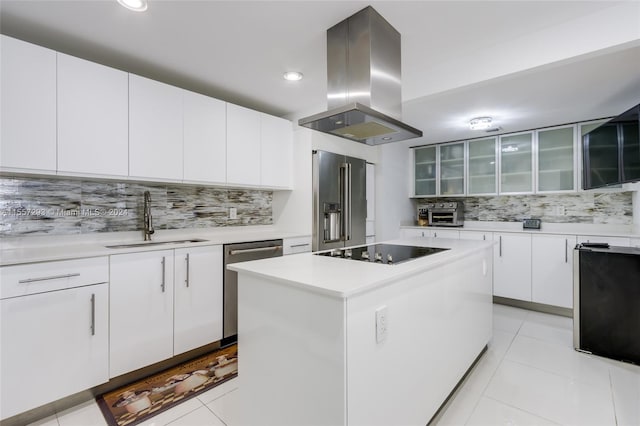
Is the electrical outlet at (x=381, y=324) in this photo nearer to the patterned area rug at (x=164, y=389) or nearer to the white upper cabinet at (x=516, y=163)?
the patterned area rug at (x=164, y=389)

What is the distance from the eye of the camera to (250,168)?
121 inches

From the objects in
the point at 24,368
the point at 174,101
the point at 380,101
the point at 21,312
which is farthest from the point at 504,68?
the point at 24,368

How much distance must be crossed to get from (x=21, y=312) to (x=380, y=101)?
2381mm

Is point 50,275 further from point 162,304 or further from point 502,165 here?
point 502,165

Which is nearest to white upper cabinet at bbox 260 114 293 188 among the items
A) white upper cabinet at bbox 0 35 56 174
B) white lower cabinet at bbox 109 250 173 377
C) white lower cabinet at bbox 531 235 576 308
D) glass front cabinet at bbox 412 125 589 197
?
white lower cabinet at bbox 109 250 173 377

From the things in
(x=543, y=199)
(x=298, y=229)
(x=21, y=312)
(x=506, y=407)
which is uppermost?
(x=543, y=199)

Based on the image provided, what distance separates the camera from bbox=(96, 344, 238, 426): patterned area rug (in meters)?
1.78

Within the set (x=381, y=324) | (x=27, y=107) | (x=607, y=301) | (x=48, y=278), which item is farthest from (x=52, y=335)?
(x=607, y=301)

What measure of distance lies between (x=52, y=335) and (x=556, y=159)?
5091 mm

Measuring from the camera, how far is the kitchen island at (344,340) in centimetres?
112

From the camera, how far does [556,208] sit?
3943 millimetres

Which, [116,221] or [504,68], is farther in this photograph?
[116,221]

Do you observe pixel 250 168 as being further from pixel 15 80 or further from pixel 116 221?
pixel 15 80

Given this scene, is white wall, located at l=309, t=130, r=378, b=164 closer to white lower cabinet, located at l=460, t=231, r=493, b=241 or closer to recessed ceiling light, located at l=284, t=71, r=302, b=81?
recessed ceiling light, located at l=284, t=71, r=302, b=81
